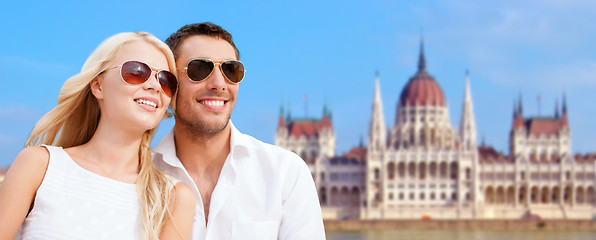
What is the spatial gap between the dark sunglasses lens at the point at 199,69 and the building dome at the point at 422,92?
72768 millimetres

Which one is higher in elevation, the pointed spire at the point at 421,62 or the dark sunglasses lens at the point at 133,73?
the pointed spire at the point at 421,62

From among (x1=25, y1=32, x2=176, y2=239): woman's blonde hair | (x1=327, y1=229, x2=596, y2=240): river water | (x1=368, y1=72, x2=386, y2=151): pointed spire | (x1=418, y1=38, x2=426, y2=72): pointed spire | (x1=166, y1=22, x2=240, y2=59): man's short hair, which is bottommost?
(x1=327, y1=229, x2=596, y2=240): river water

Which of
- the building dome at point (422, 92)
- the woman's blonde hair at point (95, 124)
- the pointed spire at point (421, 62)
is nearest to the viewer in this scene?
the woman's blonde hair at point (95, 124)

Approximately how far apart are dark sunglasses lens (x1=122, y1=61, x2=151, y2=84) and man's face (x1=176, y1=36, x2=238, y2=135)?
1.76ft

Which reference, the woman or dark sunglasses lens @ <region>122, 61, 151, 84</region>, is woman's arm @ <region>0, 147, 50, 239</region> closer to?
the woman

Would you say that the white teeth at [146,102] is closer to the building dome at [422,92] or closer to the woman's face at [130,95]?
the woman's face at [130,95]

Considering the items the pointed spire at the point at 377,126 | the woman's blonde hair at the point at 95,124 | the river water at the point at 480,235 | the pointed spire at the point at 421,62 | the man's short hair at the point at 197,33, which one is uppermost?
the pointed spire at the point at 421,62

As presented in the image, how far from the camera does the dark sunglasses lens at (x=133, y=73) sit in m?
2.70

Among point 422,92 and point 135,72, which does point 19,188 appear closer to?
point 135,72

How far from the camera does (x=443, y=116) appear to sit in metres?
75.6

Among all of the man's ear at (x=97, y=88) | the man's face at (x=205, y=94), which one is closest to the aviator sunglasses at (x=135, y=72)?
the man's ear at (x=97, y=88)

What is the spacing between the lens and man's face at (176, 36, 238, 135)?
327 centimetres

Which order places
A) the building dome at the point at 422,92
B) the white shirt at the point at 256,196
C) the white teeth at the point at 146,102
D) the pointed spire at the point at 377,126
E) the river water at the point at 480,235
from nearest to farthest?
the white teeth at the point at 146,102, the white shirt at the point at 256,196, the river water at the point at 480,235, the pointed spire at the point at 377,126, the building dome at the point at 422,92

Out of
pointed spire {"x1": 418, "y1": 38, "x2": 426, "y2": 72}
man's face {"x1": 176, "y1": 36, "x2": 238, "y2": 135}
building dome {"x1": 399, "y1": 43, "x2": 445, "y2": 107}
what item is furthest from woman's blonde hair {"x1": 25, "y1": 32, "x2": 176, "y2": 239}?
pointed spire {"x1": 418, "y1": 38, "x2": 426, "y2": 72}
